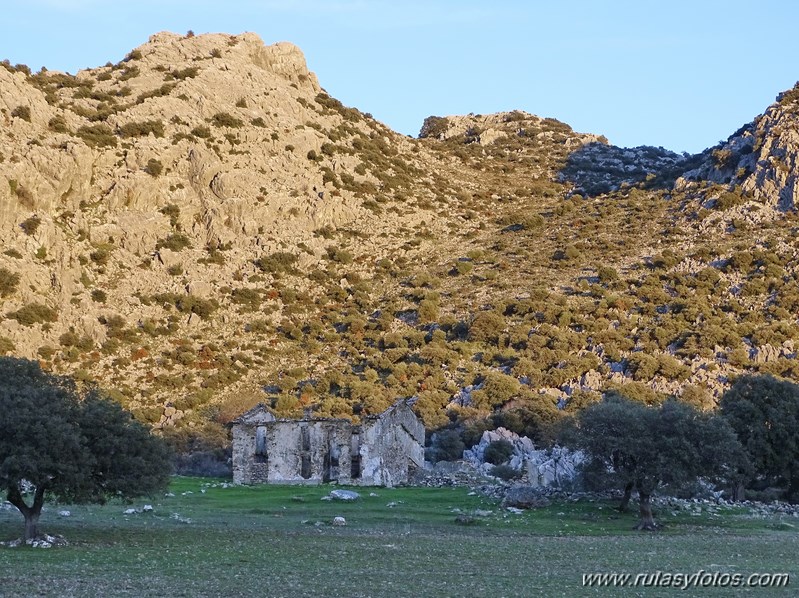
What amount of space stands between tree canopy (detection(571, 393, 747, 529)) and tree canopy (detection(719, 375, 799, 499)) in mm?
8014

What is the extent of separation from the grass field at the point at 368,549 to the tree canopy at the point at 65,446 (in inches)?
58.6

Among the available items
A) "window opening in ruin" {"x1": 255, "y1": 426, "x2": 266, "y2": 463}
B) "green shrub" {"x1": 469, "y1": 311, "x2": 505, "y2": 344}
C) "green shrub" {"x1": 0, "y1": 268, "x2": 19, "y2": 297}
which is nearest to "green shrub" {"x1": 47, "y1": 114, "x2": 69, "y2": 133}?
"green shrub" {"x1": 0, "y1": 268, "x2": 19, "y2": 297}

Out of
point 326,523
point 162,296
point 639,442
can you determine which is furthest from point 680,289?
point 326,523

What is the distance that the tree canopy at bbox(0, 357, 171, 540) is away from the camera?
28.5 m

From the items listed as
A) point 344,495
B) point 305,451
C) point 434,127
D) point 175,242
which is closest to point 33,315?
point 175,242

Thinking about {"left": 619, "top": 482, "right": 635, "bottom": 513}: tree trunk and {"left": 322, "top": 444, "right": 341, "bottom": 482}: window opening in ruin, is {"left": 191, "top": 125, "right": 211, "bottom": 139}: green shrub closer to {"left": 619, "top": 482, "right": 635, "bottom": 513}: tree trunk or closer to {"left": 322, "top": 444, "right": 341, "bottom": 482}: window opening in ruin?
{"left": 322, "top": 444, "right": 341, "bottom": 482}: window opening in ruin

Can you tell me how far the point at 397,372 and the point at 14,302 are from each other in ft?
87.0

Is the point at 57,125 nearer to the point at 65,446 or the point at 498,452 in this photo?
the point at 498,452

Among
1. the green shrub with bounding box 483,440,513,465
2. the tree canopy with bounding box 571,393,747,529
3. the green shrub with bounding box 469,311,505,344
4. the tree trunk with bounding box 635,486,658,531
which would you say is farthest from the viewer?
the green shrub with bounding box 469,311,505,344

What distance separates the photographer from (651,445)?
131ft

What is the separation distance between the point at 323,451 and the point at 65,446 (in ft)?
88.0

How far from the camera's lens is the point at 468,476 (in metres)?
54.2

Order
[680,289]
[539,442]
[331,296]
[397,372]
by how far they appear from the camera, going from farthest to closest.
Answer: [331,296] → [680,289] → [397,372] → [539,442]

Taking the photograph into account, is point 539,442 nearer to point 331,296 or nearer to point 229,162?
point 331,296
